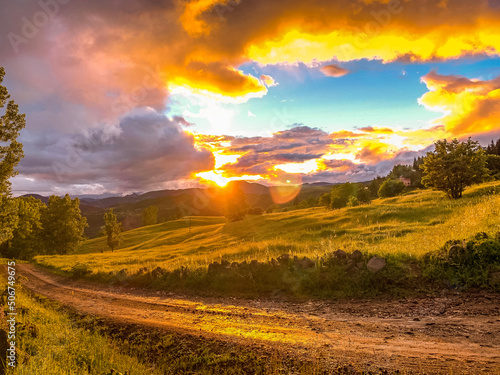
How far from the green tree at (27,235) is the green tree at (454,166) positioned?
74988 mm

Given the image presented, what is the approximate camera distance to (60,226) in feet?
204

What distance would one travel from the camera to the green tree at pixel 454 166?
36.1m

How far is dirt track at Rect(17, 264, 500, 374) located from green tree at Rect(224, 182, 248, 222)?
213 ft

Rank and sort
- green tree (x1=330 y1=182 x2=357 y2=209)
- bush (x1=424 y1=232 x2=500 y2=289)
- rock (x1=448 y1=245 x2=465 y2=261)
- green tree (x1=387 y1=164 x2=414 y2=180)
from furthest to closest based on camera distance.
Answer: green tree (x1=387 y1=164 x2=414 y2=180)
green tree (x1=330 y1=182 x2=357 y2=209)
rock (x1=448 y1=245 x2=465 y2=261)
bush (x1=424 y1=232 x2=500 y2=289)

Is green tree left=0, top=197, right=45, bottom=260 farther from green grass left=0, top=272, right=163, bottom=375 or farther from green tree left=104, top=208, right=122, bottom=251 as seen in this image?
green grass left=0, top=272, right=163, bottom=375

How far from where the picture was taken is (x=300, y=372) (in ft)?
21.0

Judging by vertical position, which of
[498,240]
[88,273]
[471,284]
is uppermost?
[498,240]

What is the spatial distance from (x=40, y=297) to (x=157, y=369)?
14719 millimetres

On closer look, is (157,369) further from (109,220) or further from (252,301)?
(109,220)

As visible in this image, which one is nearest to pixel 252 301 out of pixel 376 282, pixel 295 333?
pixel 295 333

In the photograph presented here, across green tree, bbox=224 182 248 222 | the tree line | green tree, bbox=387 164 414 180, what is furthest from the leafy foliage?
green tree, bbox=387 164 414 180

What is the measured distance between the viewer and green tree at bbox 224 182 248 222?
261ft

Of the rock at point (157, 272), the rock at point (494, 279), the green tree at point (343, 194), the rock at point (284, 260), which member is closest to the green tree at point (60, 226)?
the rock at point (157, 272)

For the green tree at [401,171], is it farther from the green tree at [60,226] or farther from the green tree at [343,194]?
the green tree at [60,226]
